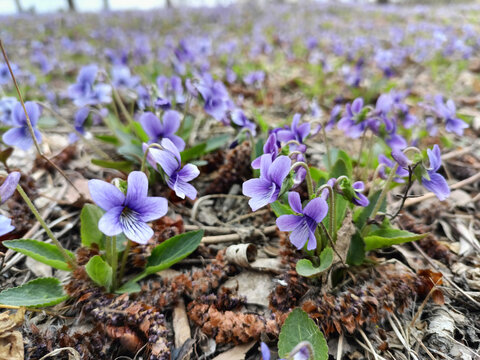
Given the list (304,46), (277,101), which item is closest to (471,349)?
(277,101)

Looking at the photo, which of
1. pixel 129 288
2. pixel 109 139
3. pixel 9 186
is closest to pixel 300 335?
pixel 129 288

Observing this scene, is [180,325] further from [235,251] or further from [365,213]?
[365,213]

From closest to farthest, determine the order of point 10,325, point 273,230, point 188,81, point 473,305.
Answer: point 10,325
point 473,305
point 273,230
point 188,81

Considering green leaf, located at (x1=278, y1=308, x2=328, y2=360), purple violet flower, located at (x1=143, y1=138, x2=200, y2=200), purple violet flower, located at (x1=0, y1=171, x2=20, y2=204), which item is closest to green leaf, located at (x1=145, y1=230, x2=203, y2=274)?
purple violet flower, located at (x1=143, y1=138, x2=200, y2=200)

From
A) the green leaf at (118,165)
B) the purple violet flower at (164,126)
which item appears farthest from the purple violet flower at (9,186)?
the green leaf at (118,165)

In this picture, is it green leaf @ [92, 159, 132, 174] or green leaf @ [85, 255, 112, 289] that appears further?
green leaf @ [92, 159, 132, 174]

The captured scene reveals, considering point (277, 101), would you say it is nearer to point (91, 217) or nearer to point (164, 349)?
point (91, 217)

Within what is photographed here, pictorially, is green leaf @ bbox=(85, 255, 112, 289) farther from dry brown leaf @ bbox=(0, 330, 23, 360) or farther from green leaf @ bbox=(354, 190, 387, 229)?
green leaf @ bbox=(354, 190, 387, 229)
